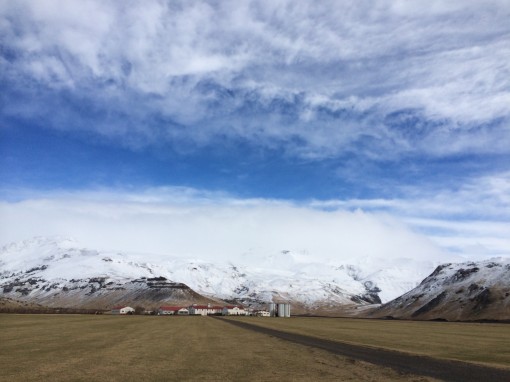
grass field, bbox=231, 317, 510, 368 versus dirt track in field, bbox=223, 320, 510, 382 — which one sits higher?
grass field, bbox=231, 317, 510, 368

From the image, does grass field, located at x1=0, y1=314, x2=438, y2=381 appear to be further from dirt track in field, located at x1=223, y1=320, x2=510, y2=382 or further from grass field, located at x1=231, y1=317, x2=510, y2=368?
grass field, located at x1=231, y1=317, x2=510, y2=368

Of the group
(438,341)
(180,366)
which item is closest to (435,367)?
(180,366)

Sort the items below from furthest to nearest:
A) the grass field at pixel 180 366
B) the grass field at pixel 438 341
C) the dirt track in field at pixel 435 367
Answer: the grass field at pixel 438 341 → the dirt track in field at pixel 435 367 → the grass field at pixel 180 366

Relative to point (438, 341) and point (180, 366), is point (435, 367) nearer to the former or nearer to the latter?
point (180, 366)

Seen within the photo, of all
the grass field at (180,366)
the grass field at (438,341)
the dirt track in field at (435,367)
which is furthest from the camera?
the grass field at (438,341)

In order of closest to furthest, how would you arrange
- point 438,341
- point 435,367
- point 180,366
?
point 180,366, point 435,367, point 438,341

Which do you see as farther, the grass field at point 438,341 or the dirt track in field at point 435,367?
the grass field at point 438,341

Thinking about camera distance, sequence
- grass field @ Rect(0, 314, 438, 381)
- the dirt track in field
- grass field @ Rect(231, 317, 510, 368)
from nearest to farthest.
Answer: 1. grass field @ Rect(0, 314, 438, 381)
2. the dirt track in field
3. grass field @ Rect(231, 317, 510, 368)

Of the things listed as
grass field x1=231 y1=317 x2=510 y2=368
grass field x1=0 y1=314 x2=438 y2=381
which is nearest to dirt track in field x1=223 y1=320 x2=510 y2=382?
grass field x1=0 y1=314 x2=438 y2=381

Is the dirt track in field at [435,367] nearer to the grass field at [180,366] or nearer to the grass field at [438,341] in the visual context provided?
the grass field at [180,366]

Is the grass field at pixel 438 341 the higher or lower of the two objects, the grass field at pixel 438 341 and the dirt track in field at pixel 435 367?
the higher

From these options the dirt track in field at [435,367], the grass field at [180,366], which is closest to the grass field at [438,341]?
the dirt track in field at [435,367]

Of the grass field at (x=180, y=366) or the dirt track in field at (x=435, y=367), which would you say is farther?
the dirt track in field at (x=435, y=367)

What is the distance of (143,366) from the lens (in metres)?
28.9
